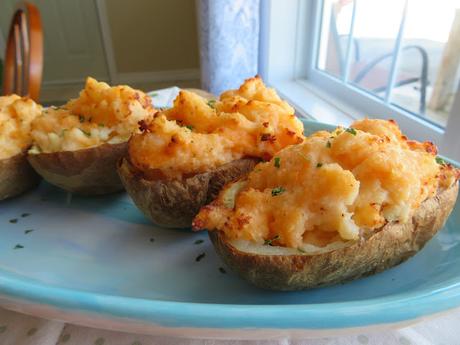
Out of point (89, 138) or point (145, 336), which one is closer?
point (145, 336)

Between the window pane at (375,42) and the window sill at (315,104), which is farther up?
the window pane at (375,42)

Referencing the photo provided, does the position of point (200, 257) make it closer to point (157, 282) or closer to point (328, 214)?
point (157, 282)

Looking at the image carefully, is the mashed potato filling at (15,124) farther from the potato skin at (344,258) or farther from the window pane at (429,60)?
the window pane at (429,60)

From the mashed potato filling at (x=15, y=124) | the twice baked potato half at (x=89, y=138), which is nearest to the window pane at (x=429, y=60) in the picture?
the twice baked potato half at (x=89, y=138)

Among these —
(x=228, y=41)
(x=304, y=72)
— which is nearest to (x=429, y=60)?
(x=304, y=72)

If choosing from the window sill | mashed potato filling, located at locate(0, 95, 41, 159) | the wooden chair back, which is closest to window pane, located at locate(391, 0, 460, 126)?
the window sill

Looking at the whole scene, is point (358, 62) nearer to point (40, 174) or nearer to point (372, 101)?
point (372, 101)

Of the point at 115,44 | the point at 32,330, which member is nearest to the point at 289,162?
the point at 32,330
